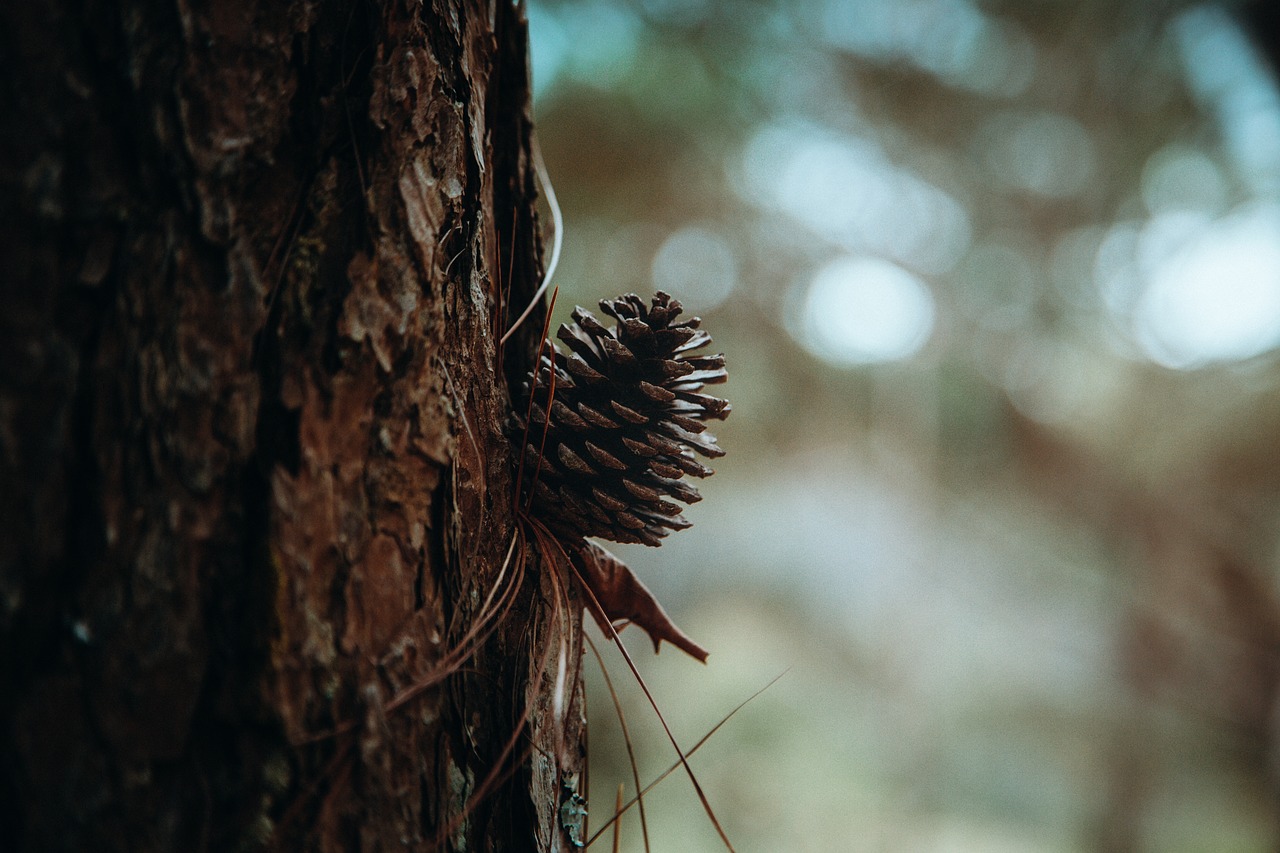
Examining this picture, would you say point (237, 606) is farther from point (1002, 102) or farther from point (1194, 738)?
point (1194, 738)

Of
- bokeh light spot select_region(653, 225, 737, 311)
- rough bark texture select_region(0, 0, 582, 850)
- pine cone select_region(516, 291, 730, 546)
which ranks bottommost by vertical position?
rough bark texture select_region(0, 0, 582, 850)

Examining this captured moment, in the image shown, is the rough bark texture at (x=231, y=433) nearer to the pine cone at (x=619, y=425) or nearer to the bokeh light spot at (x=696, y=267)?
the pine cone at (x=619, y=425)

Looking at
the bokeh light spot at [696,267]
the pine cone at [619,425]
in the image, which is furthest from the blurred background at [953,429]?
the pine cone at [619,425]

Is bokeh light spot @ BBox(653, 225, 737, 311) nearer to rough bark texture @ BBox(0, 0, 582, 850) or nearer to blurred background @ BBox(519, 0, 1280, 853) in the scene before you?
blurred background @ BBox(519, 0, 1280, 853)

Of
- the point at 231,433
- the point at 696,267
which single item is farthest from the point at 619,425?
the point at 696,267

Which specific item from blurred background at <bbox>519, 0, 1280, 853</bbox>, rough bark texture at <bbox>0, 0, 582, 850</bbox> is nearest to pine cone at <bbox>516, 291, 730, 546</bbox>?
rough bark texture at <bbox>0, 0, 582, 850</bbox>

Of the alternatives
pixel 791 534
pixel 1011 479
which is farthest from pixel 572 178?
pixel 1011 479

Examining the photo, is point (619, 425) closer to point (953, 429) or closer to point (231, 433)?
point (231, 433)
